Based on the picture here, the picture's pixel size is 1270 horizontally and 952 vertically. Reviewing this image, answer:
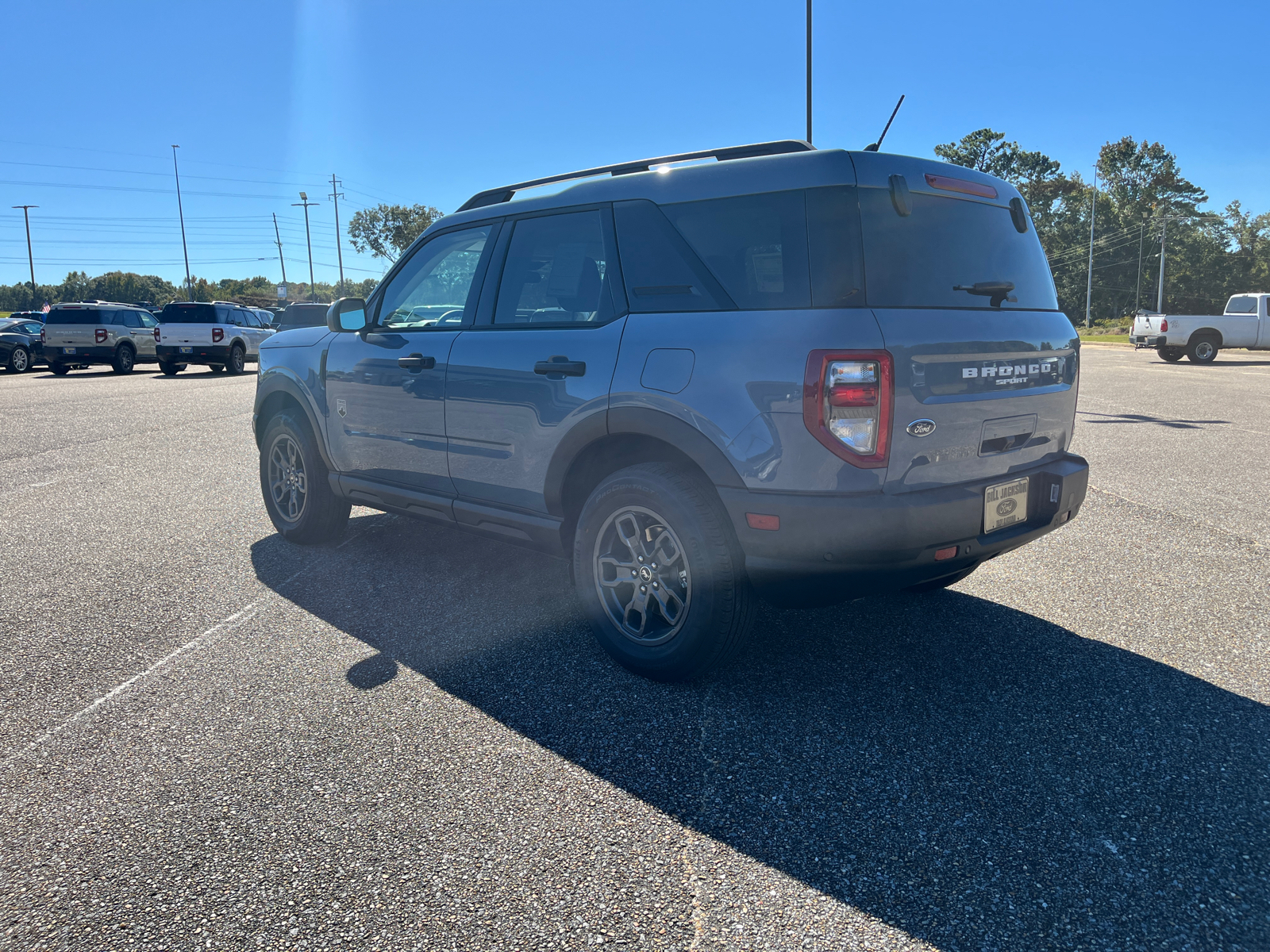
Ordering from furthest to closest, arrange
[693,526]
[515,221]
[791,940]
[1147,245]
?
[1147,245] → [515,221] → [693,526] → [791,940]

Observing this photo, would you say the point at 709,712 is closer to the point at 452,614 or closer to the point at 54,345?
the point at 452,614

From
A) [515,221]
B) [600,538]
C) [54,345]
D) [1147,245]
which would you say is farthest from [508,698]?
[1147,245]

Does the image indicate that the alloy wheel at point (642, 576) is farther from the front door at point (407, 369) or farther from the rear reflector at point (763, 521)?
the front door at point (407, 369)

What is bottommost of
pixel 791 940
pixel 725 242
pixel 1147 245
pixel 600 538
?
pixel 791 940

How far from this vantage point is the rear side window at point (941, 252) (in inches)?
118

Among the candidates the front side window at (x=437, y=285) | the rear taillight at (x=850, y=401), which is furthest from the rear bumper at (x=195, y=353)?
the rear taillight at (x=850, y=401)

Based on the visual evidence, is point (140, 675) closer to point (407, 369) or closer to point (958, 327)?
point (407, 369)

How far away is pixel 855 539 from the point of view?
2.90m

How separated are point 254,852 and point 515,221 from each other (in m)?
2.93

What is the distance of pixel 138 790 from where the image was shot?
2695 mm

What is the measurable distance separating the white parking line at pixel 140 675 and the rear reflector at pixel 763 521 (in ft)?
8.37

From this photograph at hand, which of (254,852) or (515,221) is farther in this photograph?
(515,221)

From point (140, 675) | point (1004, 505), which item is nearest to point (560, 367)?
point (1004, 505)

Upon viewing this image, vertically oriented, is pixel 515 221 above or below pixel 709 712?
above
